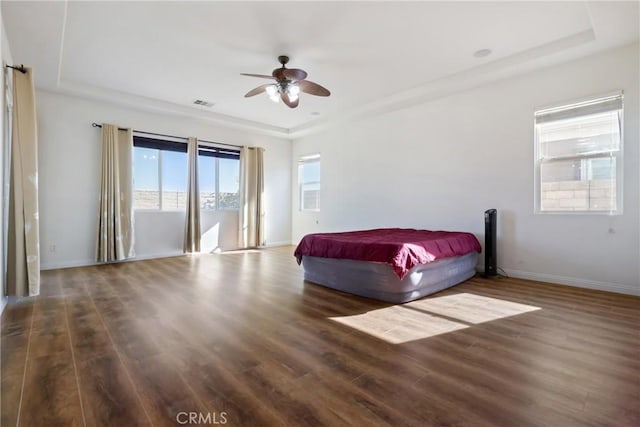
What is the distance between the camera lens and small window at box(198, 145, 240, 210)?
21.1ft

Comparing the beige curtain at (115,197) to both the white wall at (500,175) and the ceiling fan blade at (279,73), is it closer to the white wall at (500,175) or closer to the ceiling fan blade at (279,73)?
the ceiling fan blade at (279,73)

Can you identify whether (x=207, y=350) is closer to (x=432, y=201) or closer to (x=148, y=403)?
(x=148, y=403)

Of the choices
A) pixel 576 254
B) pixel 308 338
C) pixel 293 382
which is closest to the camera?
pixel 293 382

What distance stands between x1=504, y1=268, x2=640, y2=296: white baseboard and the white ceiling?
2.68 metres

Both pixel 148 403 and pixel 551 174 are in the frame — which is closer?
pixel 148 403

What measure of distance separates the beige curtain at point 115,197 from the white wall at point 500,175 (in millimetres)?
4131

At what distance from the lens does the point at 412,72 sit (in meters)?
4.20

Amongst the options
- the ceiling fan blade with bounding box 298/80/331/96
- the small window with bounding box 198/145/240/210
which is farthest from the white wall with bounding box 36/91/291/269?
the ceiling fan blade with bounding box 298/80/331/96


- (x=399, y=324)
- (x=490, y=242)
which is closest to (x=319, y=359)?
(x=399, y=324)

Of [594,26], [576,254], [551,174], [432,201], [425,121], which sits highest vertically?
[594,26]

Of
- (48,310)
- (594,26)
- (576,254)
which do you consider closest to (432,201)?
(576,254)

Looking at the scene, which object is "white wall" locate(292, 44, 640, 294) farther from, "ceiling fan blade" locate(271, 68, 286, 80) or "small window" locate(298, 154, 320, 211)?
"ceiling fan blade" locate(271, 68, 286, 80)

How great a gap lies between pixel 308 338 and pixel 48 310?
2.55 metres

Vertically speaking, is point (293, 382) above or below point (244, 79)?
below
